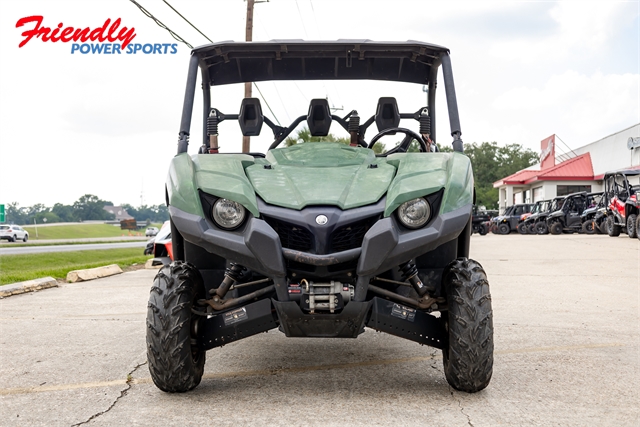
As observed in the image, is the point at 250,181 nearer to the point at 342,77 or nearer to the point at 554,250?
the point at 342,77

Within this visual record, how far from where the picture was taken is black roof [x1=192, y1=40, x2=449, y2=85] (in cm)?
490

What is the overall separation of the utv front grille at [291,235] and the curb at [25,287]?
24.6 feet

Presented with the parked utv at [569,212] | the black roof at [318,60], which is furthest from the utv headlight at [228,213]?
the parked utv at [569,212]

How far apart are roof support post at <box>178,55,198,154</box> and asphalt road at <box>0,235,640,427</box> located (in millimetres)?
1626

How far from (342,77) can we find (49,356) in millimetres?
3264

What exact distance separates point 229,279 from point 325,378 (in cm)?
105

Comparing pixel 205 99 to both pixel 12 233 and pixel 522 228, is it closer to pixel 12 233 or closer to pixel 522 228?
pixel 522 228

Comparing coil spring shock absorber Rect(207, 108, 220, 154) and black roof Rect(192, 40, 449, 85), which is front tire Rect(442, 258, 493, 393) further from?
coil spring shock absorber Rect(207, 108, 220, 154)

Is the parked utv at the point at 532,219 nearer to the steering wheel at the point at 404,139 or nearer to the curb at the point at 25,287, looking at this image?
the curb at the point at 25,287

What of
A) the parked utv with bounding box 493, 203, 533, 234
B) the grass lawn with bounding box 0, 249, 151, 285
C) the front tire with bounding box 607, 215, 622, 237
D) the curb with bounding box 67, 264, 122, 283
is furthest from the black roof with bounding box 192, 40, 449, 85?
the parked utv with bounding box 493, 203, 533, 234

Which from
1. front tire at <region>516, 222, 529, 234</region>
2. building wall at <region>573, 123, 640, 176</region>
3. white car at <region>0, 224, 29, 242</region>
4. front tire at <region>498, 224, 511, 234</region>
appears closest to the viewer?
front tire at <region>516, 222, 529, 234</region>

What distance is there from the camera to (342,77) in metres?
5.63

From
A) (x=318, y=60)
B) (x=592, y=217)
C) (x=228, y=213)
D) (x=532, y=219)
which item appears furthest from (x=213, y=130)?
(x=532, y=219)

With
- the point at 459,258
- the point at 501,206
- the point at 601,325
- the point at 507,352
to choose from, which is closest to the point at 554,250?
the point at 601,325
